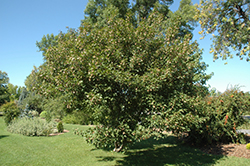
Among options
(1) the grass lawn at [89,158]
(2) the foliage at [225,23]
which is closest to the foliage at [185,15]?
(2) the foliage at [225,23]

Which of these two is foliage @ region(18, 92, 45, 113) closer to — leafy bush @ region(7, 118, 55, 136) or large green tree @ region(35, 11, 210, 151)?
leafy bush @ region(7, 118, 55, 136)

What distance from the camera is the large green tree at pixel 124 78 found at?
15.7 feet

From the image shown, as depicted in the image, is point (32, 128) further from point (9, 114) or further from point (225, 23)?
point (225, 23)

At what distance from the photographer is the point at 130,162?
648cm

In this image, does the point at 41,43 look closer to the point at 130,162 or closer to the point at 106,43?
the point at 106,43

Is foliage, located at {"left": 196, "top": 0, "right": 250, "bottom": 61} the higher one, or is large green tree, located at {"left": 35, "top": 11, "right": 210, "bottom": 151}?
foliage, located at {"left": 196, "top": 0, "right": 250, "bottom": 61}

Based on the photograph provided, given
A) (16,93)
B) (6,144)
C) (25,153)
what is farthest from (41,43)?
(16,93)

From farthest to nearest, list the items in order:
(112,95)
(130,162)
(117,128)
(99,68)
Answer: (130,162), (112,95), (117,128), (99,68)

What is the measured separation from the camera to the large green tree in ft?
15.7

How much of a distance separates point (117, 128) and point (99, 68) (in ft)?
6.06

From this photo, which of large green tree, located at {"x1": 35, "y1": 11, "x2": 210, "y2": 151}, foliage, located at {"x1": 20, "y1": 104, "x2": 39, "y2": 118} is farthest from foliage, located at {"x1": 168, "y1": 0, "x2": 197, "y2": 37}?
foliage, located at {"x1": 20, "y1": 104, "x2": 39, "y2": 118}

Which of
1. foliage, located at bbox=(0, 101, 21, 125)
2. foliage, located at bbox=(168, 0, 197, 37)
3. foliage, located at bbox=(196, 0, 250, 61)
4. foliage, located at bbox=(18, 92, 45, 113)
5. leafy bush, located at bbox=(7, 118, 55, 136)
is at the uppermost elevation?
foliage, located at bbox=(168, 0, 197, 37)

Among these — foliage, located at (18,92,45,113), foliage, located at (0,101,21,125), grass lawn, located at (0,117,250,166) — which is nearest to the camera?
grass lawn, located at (0,117,250,166)

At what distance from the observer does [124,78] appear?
15.3 feet
